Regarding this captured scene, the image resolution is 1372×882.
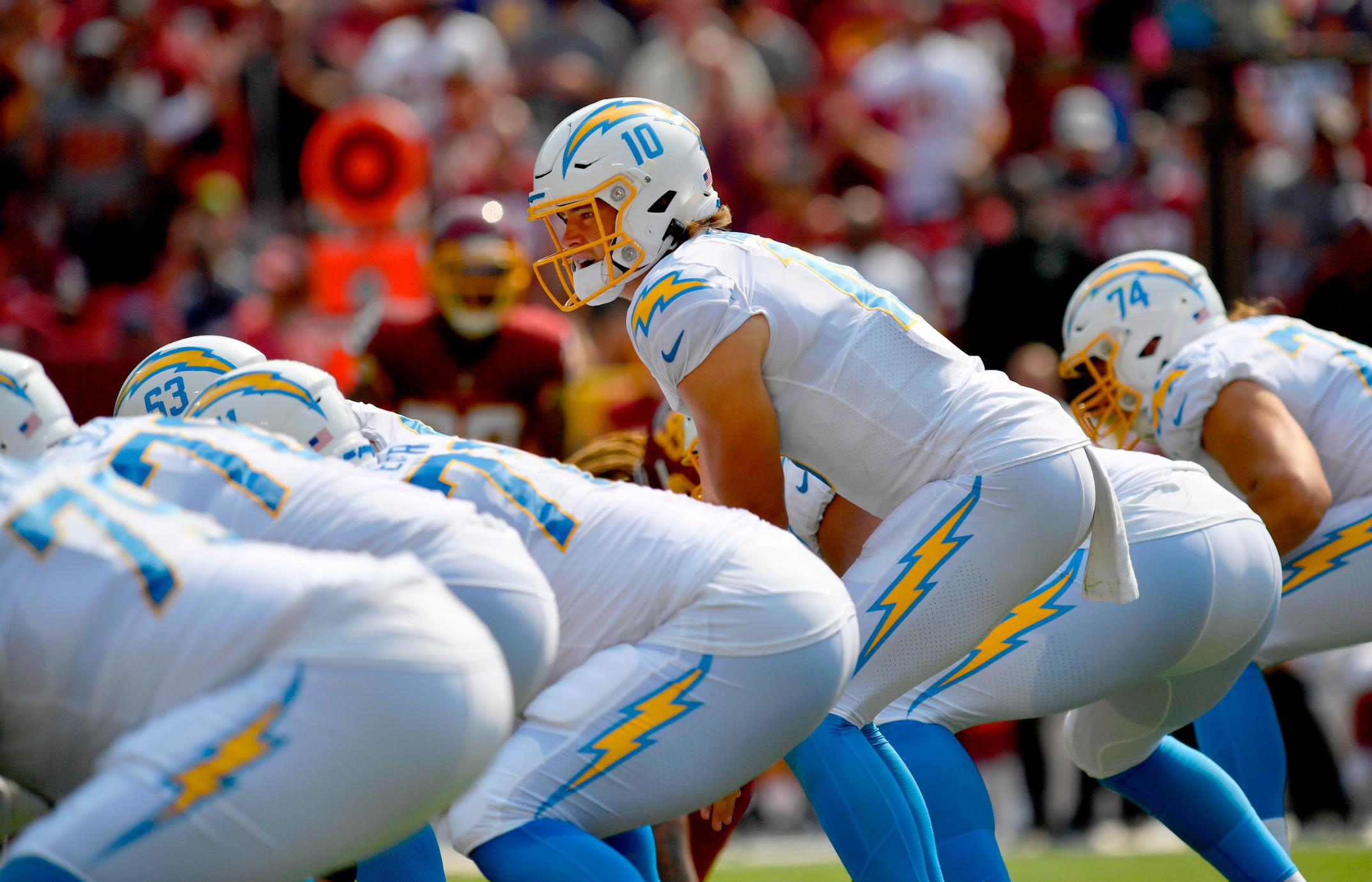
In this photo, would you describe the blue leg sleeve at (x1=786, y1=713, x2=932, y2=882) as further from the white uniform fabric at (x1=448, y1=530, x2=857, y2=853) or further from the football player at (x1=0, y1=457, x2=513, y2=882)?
the football player at (x1=0, y1=457, x2=513, y2=882)

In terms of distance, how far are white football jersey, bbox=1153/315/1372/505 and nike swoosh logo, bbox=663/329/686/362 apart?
1.80 meters

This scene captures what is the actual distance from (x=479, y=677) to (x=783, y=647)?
62 cm

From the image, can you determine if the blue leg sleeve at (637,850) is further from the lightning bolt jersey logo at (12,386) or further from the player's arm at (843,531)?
the lightning bolt jersey logo at (12,386)

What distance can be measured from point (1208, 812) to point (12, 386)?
10.4 feet

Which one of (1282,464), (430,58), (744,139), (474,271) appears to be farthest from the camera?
(430,58)

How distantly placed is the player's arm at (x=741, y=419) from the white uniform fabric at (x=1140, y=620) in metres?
0.61

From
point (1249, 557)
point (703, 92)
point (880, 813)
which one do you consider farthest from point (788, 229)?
point (880, 813)

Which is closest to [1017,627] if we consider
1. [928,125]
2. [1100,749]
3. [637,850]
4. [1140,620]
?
[1140,620]

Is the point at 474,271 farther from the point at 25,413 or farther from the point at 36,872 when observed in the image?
the point at 36,872

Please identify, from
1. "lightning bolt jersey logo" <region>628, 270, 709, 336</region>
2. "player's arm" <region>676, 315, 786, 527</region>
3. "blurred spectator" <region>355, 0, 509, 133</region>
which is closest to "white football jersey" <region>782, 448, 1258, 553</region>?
"player's arm" <region>676, 315, 786, 527</region>

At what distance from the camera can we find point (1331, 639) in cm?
475

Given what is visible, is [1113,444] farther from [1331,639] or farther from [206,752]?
[206,752]

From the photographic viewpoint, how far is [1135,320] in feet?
17.0

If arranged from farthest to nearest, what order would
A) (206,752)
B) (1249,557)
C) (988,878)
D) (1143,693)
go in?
(1143,693), (1249,557), (988,878), (206,752)
